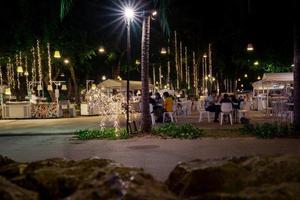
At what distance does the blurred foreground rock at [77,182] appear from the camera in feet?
19.6

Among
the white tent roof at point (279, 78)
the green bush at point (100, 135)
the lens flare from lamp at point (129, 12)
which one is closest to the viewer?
the green bush at point (100, 135)

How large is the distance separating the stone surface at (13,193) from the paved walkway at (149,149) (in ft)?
14.7

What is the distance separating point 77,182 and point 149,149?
7.41 meters

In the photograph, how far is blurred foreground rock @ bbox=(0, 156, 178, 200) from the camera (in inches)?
236

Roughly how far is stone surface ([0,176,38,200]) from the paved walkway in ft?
14.7

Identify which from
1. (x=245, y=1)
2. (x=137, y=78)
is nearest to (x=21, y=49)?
(x=245, y=1)

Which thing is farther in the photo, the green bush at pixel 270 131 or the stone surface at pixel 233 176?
the green bush at pixel 270 131

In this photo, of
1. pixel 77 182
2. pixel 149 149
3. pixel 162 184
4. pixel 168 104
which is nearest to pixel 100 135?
pixel 149 149

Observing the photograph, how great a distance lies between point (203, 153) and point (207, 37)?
33.5m

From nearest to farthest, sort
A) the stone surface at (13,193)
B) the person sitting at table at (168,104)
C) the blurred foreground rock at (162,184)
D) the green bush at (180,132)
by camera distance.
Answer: the blurred foreground rock at (162,184) → the stone surface at (13,193) → the green bush at (180,132) → the person sitting at table at (168,104)

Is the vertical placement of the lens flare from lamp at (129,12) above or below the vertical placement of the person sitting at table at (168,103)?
above

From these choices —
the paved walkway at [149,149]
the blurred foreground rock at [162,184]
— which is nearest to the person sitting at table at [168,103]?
the paved walkway at [149,149]

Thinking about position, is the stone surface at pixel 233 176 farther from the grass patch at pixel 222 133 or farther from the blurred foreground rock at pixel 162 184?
the grass patch at pixel 222 133

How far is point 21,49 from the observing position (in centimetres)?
3516
